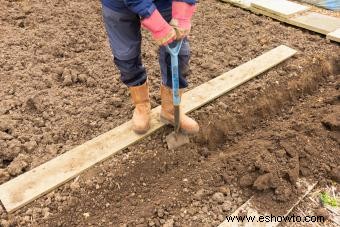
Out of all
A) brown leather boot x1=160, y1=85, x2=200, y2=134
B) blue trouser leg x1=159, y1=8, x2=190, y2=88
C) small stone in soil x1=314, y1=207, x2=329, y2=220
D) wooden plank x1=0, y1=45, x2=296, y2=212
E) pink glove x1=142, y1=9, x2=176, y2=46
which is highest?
pink glove x1=142, y1=9, x2=176, y2=46

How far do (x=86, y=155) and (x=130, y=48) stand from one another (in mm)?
834

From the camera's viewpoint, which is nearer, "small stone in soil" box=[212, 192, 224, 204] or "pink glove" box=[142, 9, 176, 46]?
"pink glove" box=[142, 9, 176, 46]

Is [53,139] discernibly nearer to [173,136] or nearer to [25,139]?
[25,139]

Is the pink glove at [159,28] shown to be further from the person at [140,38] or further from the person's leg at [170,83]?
the person's leg at [170,83]

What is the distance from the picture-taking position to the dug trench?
8.38ft

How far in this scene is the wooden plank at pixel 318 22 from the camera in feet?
14.2

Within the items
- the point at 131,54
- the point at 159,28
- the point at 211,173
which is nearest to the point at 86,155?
the point at 131,54

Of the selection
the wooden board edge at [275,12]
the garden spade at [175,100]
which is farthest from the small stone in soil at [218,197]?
the wooden board edge at [275,12]

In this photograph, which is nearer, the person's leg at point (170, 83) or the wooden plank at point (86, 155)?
the wooden plank at point (86, 155)

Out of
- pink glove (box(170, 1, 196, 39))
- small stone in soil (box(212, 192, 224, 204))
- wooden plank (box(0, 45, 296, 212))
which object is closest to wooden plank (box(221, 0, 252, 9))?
wooden plank (box(0, 45, 296, 212))

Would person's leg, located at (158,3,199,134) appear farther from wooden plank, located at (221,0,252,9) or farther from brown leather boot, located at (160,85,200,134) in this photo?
wooden plank, located at (221,0,252,9)

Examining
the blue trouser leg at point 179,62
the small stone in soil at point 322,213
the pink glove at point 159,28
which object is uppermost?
the pink glove at point 159,28

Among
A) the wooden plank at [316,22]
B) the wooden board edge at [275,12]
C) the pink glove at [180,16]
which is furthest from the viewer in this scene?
the wooden board edge at [275,12]

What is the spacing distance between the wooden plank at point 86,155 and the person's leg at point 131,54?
0.14 meters
